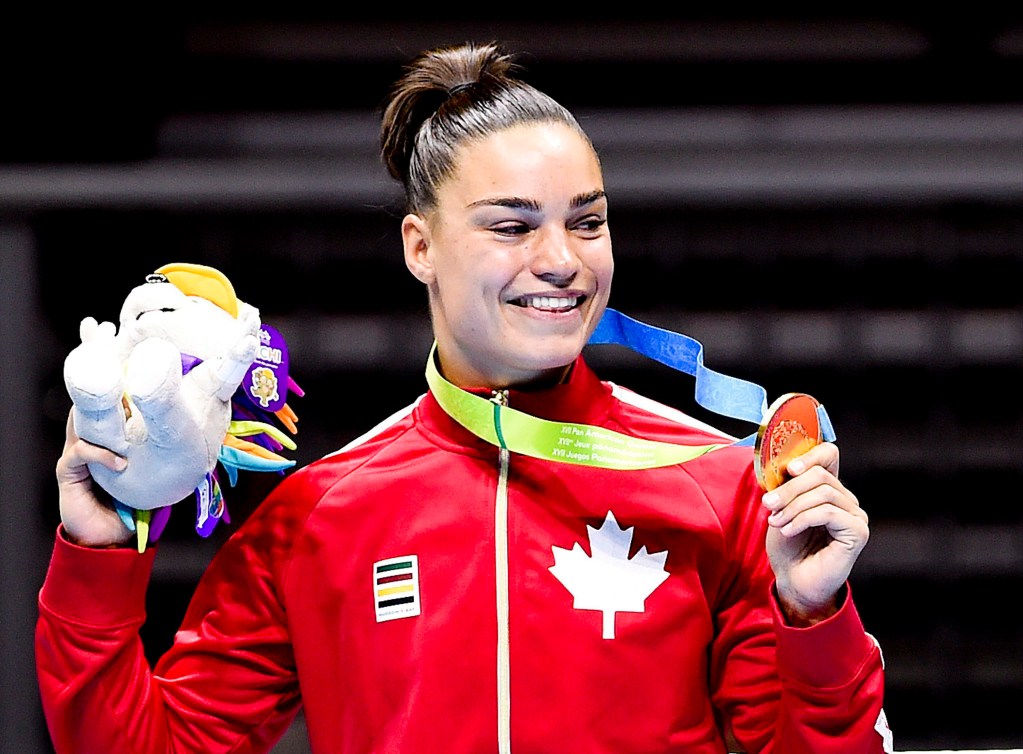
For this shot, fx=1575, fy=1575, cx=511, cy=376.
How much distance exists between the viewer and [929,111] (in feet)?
9.19

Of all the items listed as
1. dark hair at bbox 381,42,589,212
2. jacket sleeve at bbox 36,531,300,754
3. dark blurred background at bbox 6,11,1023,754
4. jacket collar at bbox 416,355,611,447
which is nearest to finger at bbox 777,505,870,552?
jacket collar at bbox 416,355,611,447

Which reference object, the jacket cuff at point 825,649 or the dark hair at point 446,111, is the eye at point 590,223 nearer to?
the dark hair at point 446,111

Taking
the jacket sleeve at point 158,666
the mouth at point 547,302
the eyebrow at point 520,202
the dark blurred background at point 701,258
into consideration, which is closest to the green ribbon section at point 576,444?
the mouth at point 547,302

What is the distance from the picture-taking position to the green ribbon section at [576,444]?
171 centimetres

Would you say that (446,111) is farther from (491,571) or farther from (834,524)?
(834,524)

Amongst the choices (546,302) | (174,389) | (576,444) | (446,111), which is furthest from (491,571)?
(446,111)

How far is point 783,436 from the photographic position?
5.03ft

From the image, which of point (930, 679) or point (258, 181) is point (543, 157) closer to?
point (258, 181)

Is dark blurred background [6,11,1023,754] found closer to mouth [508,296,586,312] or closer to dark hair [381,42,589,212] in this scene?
dark hair [381,42,589,212]

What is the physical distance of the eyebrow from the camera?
1.69m

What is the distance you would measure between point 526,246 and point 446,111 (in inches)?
8.9

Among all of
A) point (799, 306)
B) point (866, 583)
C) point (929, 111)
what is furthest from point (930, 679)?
point (929, 111)

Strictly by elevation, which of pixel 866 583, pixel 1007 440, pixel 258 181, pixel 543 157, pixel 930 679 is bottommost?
pixel 930 679

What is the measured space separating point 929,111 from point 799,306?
1.40 feet
